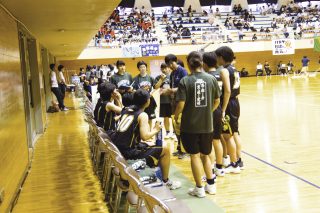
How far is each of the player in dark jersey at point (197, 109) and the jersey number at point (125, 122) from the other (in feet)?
1.72

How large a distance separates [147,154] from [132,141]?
0.75 ft

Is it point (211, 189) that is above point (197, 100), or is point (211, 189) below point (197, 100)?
below

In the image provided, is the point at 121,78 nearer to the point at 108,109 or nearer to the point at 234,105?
the point at 108,109

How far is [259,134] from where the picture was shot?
26.7ft

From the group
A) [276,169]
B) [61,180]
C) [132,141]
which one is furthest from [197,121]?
[61,180]

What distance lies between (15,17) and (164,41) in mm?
22226

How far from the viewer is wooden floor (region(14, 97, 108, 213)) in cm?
462

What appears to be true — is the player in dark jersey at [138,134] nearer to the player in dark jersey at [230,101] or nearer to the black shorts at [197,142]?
the black shorts at [197,142]

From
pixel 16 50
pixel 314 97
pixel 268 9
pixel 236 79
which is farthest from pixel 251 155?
pixel 268 9

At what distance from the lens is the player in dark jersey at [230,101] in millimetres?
4887

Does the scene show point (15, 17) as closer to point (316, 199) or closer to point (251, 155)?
point (251, 155)

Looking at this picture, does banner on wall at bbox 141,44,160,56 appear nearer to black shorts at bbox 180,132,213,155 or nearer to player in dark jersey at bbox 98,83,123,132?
player in dark jersey at bbox 98,83,123,132

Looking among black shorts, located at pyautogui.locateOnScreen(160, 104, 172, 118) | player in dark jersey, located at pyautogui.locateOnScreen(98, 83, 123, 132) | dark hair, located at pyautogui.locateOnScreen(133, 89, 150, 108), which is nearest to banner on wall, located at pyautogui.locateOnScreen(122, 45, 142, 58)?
black shorts, located at pyautogui.locateOnScreen(160, 104, 172, 118)

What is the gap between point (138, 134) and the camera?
14.5ft
